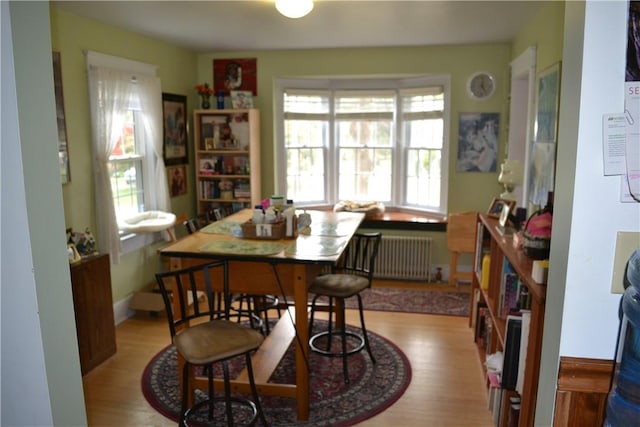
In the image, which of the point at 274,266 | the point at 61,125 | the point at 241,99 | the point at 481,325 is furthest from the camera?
the point at 241,99

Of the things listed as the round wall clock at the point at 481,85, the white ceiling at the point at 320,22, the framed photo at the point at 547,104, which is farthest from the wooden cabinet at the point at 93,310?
the round wall clock at the point at 481,85

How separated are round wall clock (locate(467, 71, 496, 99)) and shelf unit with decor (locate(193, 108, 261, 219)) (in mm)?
2303

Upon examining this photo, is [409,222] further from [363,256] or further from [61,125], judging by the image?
[61,125]

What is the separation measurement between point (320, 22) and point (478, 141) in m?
2.19

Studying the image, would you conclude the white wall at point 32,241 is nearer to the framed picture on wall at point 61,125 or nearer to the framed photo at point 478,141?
the framed picture on wall at point 61,125

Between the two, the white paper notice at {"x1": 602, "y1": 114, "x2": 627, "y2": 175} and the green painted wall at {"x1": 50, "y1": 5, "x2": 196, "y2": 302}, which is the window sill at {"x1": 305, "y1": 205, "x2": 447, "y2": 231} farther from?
the white paper notice at {"x1": 602, "y1": 114, "x2": 627, "y2": 175}

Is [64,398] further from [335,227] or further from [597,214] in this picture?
[335,227]

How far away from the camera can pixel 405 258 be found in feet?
17.8

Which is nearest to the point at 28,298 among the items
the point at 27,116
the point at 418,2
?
the point at 27,116

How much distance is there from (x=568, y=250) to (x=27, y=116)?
1.43 metres

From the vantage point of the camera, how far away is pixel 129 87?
4.29 m

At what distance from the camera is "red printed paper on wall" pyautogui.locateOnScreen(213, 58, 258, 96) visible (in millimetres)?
5520

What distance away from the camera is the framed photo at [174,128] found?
496 cm

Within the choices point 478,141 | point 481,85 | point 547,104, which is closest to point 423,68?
Answer: point 481,85
